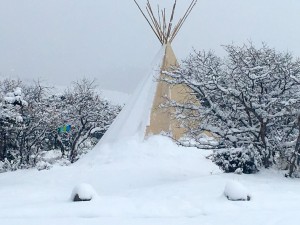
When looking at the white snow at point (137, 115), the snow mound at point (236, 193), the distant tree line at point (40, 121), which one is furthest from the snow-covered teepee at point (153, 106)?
the snow mound at point (236, 193)

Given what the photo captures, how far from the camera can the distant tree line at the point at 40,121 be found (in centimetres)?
1462

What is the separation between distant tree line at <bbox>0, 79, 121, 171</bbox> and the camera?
1462cm

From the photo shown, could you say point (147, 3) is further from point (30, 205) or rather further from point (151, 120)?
point (30, 205)

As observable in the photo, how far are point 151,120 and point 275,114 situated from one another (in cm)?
638

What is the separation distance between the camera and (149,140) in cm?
1352

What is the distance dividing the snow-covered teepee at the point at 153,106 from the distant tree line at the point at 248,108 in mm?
3802

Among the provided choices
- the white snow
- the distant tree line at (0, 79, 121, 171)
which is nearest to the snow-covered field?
the white snow

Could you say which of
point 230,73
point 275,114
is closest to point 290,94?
point 275,114

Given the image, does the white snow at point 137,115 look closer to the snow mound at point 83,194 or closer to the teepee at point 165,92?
the teepee at point 165,92

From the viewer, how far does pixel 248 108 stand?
27.5 ft

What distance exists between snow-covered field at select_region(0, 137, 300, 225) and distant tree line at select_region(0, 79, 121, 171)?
372 centimetres

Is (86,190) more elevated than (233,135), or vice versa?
(233,135)

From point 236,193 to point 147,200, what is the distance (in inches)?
52.9

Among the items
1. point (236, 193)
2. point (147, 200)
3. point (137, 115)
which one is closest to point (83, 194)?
point (147, 200)
